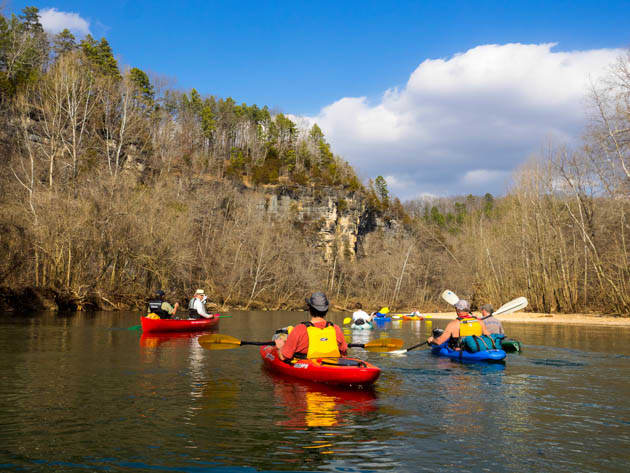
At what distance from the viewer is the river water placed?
16.9 ft

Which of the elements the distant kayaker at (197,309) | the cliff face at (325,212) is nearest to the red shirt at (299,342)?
the distant kayaker at (197,309)

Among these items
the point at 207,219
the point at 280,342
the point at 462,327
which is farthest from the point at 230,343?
the point at 207,219

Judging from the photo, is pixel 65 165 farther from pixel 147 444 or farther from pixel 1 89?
pixel 147 444

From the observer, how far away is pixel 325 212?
68.2 m

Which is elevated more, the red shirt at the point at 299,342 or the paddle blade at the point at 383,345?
the red shirt at the point at 299,342

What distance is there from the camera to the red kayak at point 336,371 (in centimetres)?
830

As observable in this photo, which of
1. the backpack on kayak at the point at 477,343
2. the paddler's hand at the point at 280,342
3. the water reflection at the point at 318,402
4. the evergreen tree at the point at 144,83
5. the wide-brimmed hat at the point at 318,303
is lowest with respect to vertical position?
the water reflection at the point at 318,402

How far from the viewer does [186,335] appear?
59.4 feet

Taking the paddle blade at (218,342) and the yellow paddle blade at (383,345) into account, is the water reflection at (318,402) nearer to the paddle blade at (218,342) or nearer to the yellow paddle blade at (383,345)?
the paddle blade at (218,342)

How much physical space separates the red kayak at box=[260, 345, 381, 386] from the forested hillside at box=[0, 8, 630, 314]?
22.6m

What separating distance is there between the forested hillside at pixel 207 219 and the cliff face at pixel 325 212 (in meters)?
0.30

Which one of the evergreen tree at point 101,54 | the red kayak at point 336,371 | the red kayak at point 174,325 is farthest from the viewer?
the evergreen tree at point 101,54

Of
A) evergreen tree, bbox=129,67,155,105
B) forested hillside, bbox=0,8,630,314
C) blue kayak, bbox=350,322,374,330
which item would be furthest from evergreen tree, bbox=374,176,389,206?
blue kayak, bbox=350,322,374,330

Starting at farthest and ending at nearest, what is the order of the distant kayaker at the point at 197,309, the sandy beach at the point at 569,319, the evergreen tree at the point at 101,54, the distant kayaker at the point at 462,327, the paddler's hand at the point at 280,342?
1. the evergreen tree at the point at 101,54
2. the sandy beach at the point at 569,319
3. the distant kayaker at the point at 197,309
4. the distant kayaker at the point at 462,327
5. the paddler's hand at the point at 280,342
